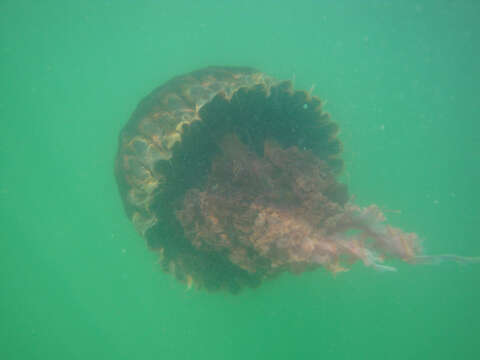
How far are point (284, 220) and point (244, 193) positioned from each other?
0.71 meters

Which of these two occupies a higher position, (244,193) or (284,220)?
(244,193)

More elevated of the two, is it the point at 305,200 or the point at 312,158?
the point at 312,158

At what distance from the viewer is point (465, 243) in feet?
122

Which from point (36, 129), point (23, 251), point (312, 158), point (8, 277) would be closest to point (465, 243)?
point (312, 158)

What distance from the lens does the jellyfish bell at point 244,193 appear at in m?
4.05

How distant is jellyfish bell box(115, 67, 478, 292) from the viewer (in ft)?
13.3

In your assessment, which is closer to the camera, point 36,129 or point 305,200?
point 305,200

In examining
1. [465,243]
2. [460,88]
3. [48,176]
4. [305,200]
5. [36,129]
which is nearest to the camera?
[305,200]

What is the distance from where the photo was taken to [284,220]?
4.00m

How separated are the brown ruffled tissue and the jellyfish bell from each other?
1cm

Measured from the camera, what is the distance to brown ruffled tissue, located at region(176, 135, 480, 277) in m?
3.97

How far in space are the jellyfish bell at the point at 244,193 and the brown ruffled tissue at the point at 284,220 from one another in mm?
15

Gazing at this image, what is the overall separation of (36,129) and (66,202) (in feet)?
44.3

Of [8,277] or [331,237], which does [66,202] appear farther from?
[331,237]
